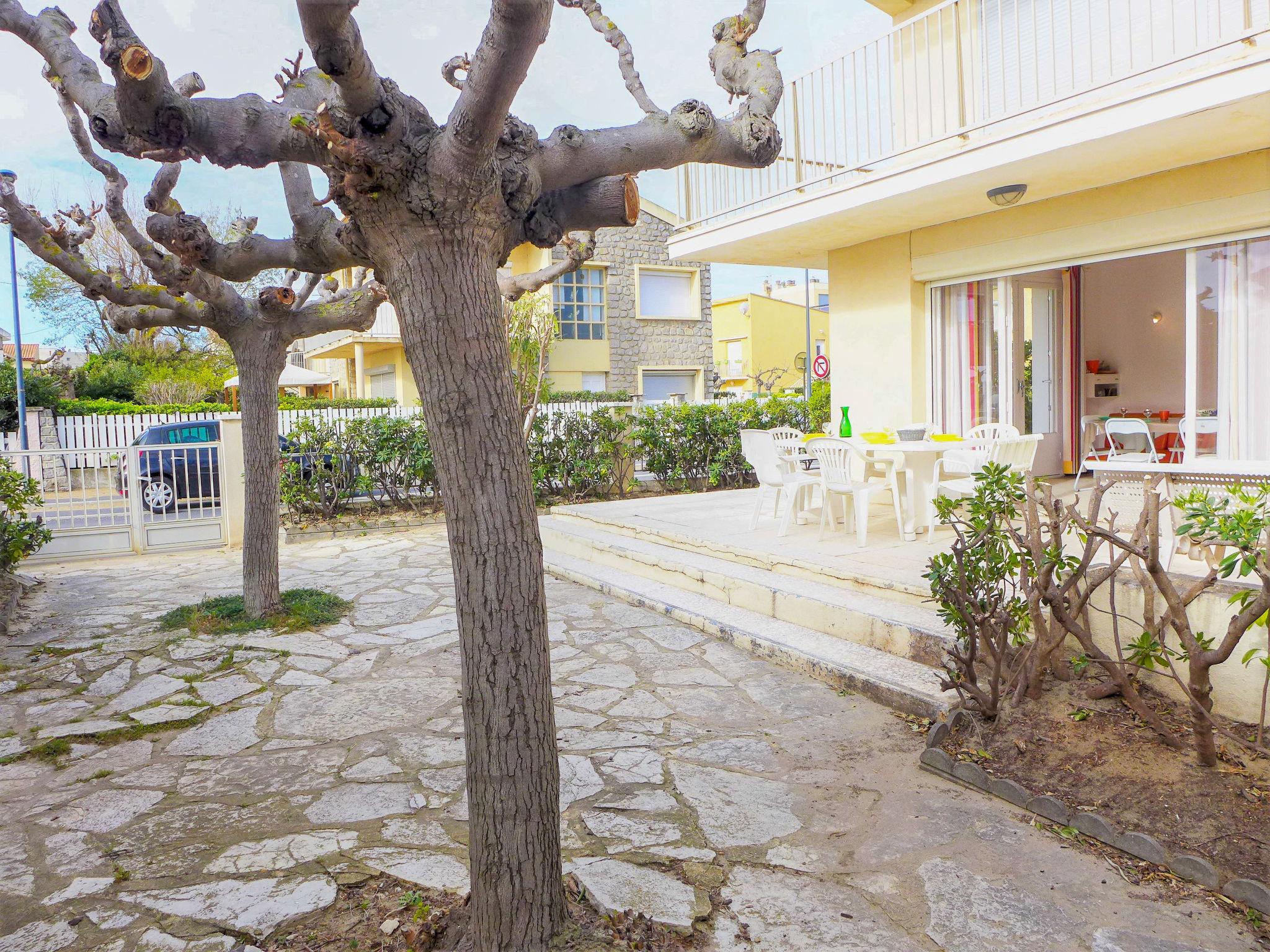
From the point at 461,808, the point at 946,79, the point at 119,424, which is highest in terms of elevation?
the point at 946,79

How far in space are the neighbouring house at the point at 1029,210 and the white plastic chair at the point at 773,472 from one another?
2022 millimetres

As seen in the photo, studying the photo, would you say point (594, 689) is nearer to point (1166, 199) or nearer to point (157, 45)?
point (157, 45)

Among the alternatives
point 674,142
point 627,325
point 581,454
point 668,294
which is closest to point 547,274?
point 674,142

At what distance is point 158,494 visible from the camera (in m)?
9.90

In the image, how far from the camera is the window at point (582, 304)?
72.5 ft

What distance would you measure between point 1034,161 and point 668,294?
1760 centimetres

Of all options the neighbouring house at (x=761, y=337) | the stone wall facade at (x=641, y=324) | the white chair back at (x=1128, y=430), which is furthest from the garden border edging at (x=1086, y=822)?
the neighbouring house at (x=761, y=337)

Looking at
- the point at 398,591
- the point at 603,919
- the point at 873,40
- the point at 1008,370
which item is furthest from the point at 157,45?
the point at 1008,370

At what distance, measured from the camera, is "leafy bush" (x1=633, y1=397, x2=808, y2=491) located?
1265 cm

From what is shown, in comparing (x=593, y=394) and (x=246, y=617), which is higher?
(x=593, y=394)

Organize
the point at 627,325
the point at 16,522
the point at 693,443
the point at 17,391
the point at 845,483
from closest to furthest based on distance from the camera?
the point at 845,483, the point at 16,522, the point at 693,443, the point at 17,391, the point at 627,325

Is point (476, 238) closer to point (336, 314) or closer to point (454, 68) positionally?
point (454, 68)

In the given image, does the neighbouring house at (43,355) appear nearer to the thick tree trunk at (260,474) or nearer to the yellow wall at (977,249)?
the thick tree trunk at (260,474)

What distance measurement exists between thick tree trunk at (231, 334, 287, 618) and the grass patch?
105 millimetres
